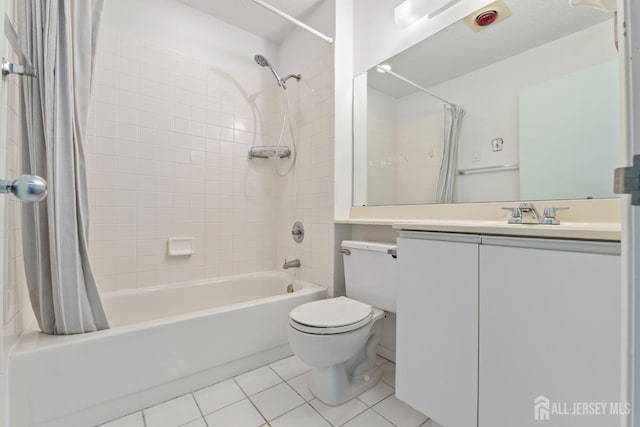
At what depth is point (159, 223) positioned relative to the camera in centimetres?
185

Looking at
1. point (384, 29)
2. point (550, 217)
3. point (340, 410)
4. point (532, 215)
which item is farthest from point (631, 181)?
point (384, 29)

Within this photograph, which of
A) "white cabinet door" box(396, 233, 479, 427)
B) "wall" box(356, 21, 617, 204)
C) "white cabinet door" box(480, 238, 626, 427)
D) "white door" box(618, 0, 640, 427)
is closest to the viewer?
"white door" box(618, 0, 640, 427)

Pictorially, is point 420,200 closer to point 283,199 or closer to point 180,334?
point 283,199

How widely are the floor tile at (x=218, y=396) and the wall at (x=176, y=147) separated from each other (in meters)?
0.83

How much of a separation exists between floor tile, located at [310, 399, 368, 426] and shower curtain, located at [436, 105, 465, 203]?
1096 mm

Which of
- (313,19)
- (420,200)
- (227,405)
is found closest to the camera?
(227,405)

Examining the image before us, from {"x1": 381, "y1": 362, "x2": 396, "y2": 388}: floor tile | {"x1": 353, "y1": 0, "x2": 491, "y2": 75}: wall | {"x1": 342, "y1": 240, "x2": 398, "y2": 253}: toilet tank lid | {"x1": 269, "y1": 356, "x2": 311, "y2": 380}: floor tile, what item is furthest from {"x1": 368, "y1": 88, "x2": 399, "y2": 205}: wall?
{"x1": 269, "y1": 356, "x2": 311, "y2": 380}: floor tile

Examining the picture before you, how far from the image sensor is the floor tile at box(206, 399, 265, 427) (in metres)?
1.13

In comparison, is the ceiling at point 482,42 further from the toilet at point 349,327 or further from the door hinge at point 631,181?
the door hinge at point 631,181

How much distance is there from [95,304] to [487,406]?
1.54 metres

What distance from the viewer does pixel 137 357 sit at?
118 centimetres

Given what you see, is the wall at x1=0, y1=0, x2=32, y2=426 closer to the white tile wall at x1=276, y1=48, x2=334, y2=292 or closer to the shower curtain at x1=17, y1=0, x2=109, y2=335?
the shower curtain at x1=17, y1=0, x2=109, y2=335

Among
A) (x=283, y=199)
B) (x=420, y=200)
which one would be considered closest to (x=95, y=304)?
(x=283, y=199)

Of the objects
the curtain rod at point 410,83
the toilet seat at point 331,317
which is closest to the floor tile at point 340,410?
the toilet seat at point 331,317
